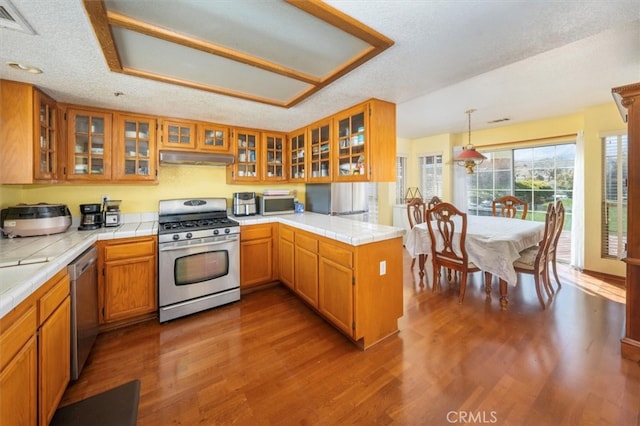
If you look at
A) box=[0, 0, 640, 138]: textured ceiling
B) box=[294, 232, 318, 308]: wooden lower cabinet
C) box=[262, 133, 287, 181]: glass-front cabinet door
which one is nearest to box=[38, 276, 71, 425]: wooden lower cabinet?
box=[0, 0, 640, 138]: textured ceiling

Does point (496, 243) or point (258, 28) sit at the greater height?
point (258, 28)

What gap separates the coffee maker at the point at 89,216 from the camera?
2.41 metres

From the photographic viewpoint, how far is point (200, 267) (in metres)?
2.64

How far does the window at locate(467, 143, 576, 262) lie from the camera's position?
4117 millimetres

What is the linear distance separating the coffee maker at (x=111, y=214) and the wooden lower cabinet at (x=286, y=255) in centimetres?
171

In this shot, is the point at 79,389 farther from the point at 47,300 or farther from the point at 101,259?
the point at 101,259

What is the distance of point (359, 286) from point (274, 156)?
2.47m

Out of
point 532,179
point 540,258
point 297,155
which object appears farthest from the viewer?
point 532,179

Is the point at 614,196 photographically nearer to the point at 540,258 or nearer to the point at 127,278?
the point at 540,258

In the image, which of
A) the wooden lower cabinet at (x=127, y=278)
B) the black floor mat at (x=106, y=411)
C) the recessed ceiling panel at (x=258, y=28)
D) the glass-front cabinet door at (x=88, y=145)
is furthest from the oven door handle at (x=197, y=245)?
the recessed ceiling panel at (x=258, y=28)

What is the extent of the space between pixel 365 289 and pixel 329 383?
2.30ft

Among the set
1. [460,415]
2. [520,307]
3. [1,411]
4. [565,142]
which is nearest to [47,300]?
[1,411]

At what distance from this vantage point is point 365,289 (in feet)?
6.72

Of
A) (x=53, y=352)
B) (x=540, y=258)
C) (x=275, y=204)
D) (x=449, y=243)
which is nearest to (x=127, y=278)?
(x=53, y=352)
